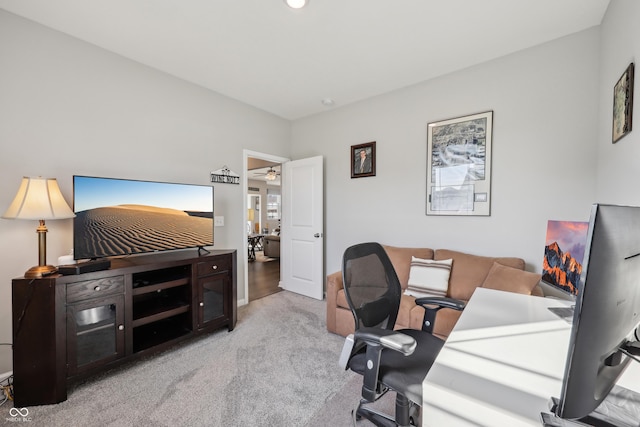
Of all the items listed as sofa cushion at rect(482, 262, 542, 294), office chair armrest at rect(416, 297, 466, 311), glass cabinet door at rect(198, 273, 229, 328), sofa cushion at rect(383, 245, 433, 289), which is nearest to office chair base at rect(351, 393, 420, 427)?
office chair armrest at rect(416, 297, 466, 311)

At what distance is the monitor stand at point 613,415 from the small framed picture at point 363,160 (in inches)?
111

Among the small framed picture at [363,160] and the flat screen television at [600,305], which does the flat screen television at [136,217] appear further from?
the flat screen television at [600,305]

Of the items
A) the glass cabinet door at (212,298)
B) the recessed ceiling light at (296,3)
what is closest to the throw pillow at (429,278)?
the glass cabinet door at (212,298)

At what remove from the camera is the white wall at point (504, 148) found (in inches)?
85.2

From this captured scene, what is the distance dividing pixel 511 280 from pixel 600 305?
1838mm

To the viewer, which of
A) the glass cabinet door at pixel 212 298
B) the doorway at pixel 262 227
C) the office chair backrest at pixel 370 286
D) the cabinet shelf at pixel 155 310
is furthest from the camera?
the doorway at pixel 262 227

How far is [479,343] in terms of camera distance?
977mm

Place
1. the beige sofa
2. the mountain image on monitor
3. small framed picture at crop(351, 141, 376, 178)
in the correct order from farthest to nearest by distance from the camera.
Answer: small framed picture at crop(351, 141, 376, 178) < the beige sofa < the mountain image on monitor

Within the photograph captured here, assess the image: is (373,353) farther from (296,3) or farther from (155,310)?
(296,3)

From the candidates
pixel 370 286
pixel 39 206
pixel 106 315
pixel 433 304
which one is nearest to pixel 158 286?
pixel 106 315

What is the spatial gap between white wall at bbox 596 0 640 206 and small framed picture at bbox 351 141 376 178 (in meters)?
2.01

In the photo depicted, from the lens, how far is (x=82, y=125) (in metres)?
2.22

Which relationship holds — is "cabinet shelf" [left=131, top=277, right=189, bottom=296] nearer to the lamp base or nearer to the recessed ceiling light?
the lamp base

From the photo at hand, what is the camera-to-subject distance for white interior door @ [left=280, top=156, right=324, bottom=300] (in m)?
3.70
